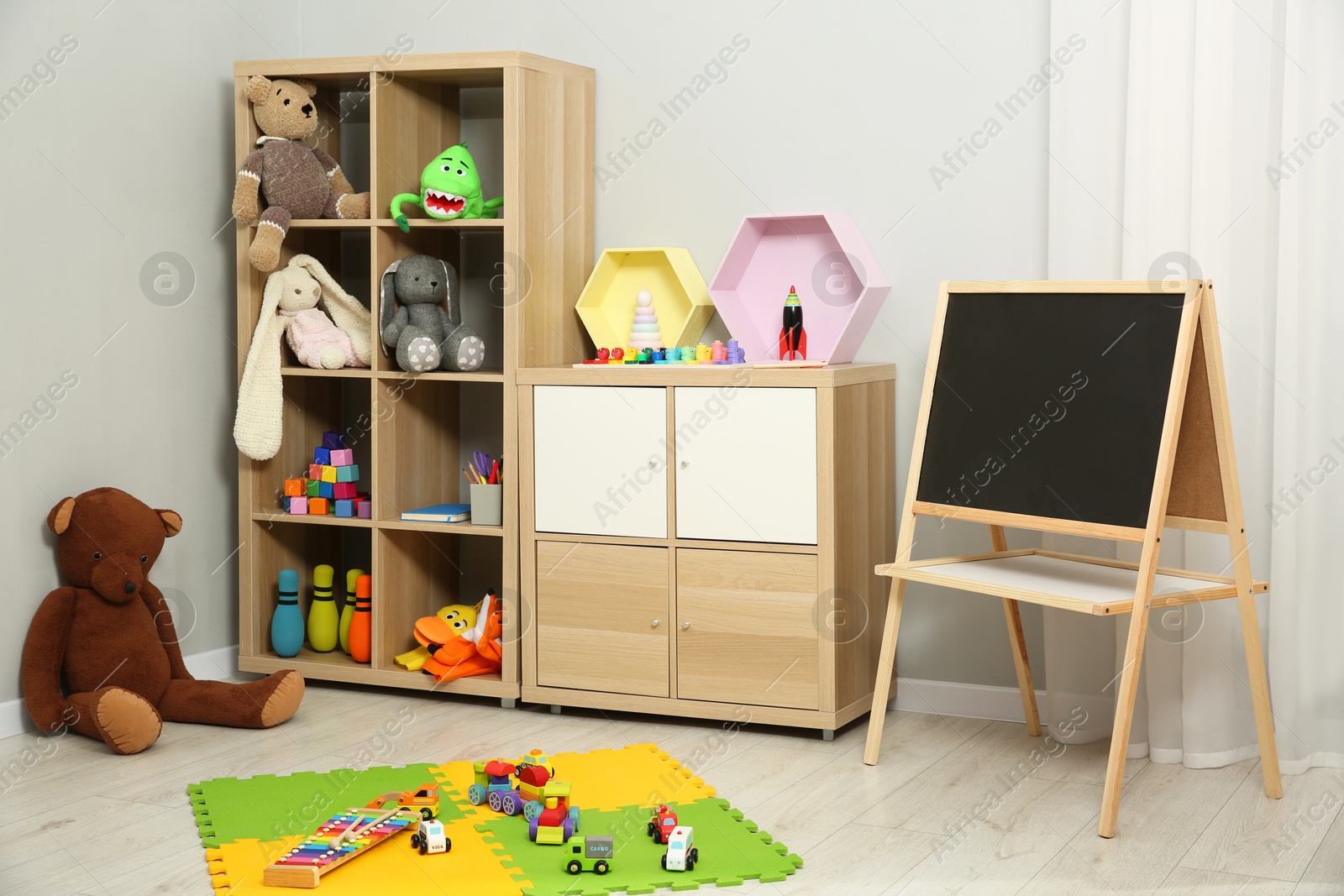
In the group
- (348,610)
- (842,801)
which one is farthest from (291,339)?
(842,801)

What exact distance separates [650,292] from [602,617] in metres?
0.84

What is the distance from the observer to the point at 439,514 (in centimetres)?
298

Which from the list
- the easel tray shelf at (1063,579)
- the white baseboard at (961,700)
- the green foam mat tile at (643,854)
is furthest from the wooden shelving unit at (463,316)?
the easel tray shelf at (1063,579)

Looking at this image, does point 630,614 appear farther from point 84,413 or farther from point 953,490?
point 84,413

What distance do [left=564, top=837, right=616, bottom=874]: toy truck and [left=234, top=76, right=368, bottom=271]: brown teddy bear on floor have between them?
1.69 meters

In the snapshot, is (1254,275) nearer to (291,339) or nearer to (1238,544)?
(1238,544)

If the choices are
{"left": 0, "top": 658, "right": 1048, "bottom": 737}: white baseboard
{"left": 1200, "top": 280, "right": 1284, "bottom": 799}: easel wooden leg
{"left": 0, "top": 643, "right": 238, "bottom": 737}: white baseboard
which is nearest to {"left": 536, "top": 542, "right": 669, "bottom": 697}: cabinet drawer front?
{"left": 0, "top": 658, "right": 1048, "bottom": 737}: white baseboard

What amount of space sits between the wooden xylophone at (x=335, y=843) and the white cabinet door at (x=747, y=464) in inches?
36.0

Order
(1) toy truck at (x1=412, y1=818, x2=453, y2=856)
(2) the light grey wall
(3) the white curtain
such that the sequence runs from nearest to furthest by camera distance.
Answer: (1) toy truck at (x1=412, y1=818, x2=453, y2=856)
(3) the white curtain
(2) the light grey wall

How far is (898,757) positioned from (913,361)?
0.92 meters

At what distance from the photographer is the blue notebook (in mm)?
2949

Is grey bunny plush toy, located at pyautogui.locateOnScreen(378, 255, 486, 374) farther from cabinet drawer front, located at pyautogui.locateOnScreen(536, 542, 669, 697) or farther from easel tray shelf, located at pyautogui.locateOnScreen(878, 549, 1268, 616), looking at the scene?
easel tray shelf, located at pyautogui.locateOnScreen(878, 549, 1268, 616)

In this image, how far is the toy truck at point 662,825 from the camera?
2.04 m

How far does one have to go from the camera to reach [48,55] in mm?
2715
